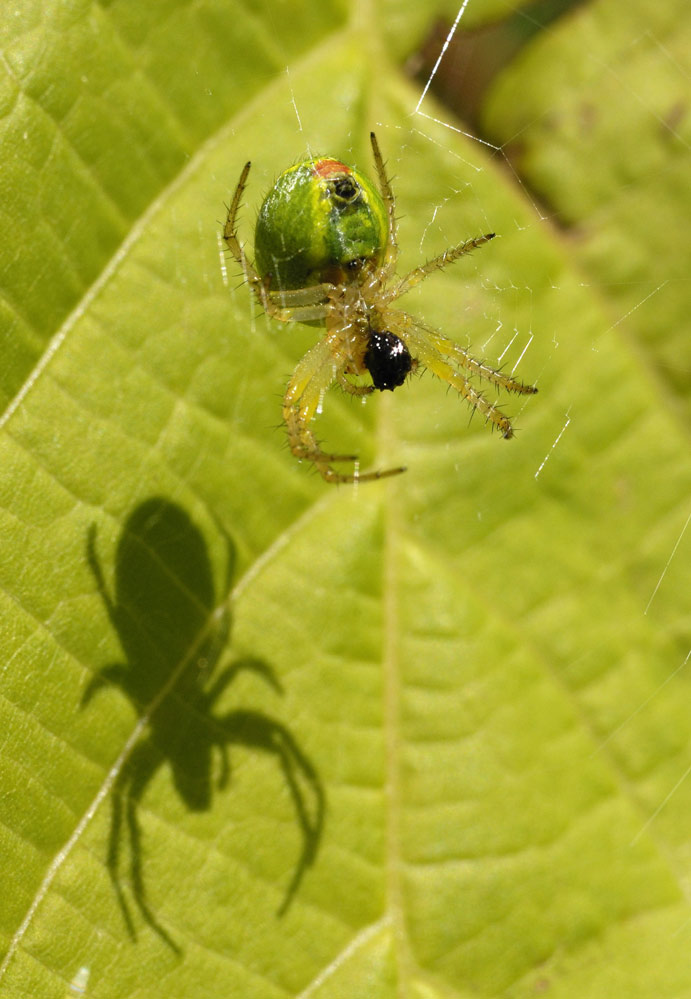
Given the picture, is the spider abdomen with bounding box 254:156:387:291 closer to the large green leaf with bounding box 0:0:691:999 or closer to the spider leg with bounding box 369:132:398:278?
the spider leg with bounding box 369:132:398:278

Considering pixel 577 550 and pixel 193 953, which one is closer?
pixel 193 953

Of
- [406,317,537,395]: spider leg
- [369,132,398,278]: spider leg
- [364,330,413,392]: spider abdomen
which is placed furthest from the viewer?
[406,317,537,395]: spider leg

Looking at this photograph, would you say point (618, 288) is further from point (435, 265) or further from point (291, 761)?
point (291, 761)

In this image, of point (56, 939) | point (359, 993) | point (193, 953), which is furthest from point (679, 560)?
point (56, 939)

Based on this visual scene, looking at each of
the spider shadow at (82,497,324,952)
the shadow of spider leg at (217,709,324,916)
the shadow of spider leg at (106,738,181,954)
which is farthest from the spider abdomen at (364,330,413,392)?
the shadow of spider leg at (106,738,181,954)

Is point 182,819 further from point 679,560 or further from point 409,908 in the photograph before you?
point 679,560

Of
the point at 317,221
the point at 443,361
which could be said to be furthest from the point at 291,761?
the point at 317,221

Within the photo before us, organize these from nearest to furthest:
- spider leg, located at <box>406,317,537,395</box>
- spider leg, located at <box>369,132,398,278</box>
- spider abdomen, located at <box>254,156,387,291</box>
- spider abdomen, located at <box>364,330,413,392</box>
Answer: spider abdomen, located at <box>254,156,387,291</box> < spider leg, located at <box>369,132,398,278</box> < spider abdomen, located at <box>364,330,413,392</box> < spider leg, located at <box>406,317,537,395</box>

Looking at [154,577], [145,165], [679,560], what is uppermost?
[145,165]
